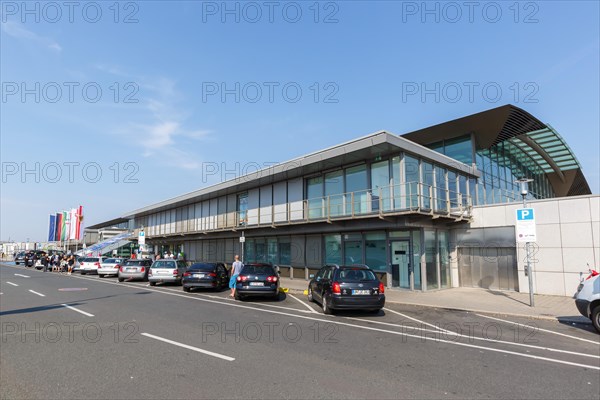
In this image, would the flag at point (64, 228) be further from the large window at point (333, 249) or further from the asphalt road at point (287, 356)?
the asphalt road at point (287, 356)

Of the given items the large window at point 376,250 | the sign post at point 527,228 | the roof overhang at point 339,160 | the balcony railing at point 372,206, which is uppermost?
the roof overhang at point 339,160

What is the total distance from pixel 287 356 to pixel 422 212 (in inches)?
436

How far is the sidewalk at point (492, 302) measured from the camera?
38.5 feet

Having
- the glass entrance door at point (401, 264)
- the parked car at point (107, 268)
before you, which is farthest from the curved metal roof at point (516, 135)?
the parked car at point (107, 268)

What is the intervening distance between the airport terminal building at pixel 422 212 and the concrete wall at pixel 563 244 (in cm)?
4

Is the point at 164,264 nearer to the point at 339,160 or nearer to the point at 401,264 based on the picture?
the point at 339,160

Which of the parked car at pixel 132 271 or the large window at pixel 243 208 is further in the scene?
the large window at pixel 243 208

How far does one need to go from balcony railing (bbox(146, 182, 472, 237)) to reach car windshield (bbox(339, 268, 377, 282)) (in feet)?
17.5

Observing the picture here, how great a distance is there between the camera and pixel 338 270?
1169 cm

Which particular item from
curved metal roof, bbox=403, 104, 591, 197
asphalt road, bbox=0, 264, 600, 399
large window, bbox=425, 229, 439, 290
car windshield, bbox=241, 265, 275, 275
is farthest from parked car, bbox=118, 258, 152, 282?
curved metal roof, bbox=403, 104, 591, 197

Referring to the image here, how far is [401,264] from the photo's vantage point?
18.1m

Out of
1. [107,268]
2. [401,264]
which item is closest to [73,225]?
[107,268]

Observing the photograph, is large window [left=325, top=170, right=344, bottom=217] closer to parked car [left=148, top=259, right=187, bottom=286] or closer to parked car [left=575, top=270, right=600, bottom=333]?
parked car [left=148, top=259, right=187, bottom=286]

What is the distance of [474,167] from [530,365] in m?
19.1
